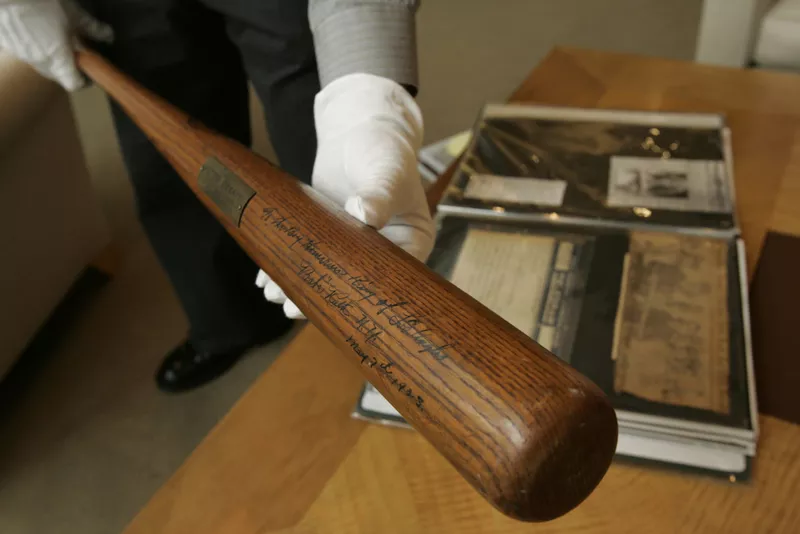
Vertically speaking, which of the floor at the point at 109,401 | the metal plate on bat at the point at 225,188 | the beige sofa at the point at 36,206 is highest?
the metal plate on bat at the point at 225,188

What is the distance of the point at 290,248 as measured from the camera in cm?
35

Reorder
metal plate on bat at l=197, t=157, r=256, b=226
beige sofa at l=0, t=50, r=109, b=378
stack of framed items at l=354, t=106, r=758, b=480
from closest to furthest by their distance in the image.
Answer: metal plate on bat at l=197, t=157, r=256, b=226 < stack of framed items at l=354, t=106, r=758, b=480 < beige sofa at l=0, t=50, r=109, b=378

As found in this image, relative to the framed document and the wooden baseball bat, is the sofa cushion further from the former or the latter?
the wooden baseball bat

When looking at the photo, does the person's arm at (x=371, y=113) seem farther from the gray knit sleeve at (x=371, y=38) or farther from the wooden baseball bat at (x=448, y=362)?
the wooden baseball bat at (x=448, y=362)

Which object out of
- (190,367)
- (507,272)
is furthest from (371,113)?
(190,367)

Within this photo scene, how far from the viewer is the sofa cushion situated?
1147 millimetres

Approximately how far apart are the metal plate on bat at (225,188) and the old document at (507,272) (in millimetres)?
280

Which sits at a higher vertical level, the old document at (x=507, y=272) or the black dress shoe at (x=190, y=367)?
the old document at (x=507, y=272)

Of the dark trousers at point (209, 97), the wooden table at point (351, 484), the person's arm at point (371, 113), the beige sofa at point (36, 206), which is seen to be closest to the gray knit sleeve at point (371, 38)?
the person's arm at point (371, 113)

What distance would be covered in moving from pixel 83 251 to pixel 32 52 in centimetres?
63

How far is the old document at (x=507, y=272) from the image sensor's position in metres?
0.61

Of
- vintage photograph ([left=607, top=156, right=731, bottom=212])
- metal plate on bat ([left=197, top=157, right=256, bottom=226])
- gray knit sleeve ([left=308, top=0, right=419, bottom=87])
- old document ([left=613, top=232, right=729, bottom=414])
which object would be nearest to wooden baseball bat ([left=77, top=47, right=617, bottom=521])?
metal plate on bat ([left=197, top=157, right=256, bottom=226])

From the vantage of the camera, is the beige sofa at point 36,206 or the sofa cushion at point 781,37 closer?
the beige sofa at point 36,206

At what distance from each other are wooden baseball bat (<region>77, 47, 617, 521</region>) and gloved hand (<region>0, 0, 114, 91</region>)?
1.57ft
